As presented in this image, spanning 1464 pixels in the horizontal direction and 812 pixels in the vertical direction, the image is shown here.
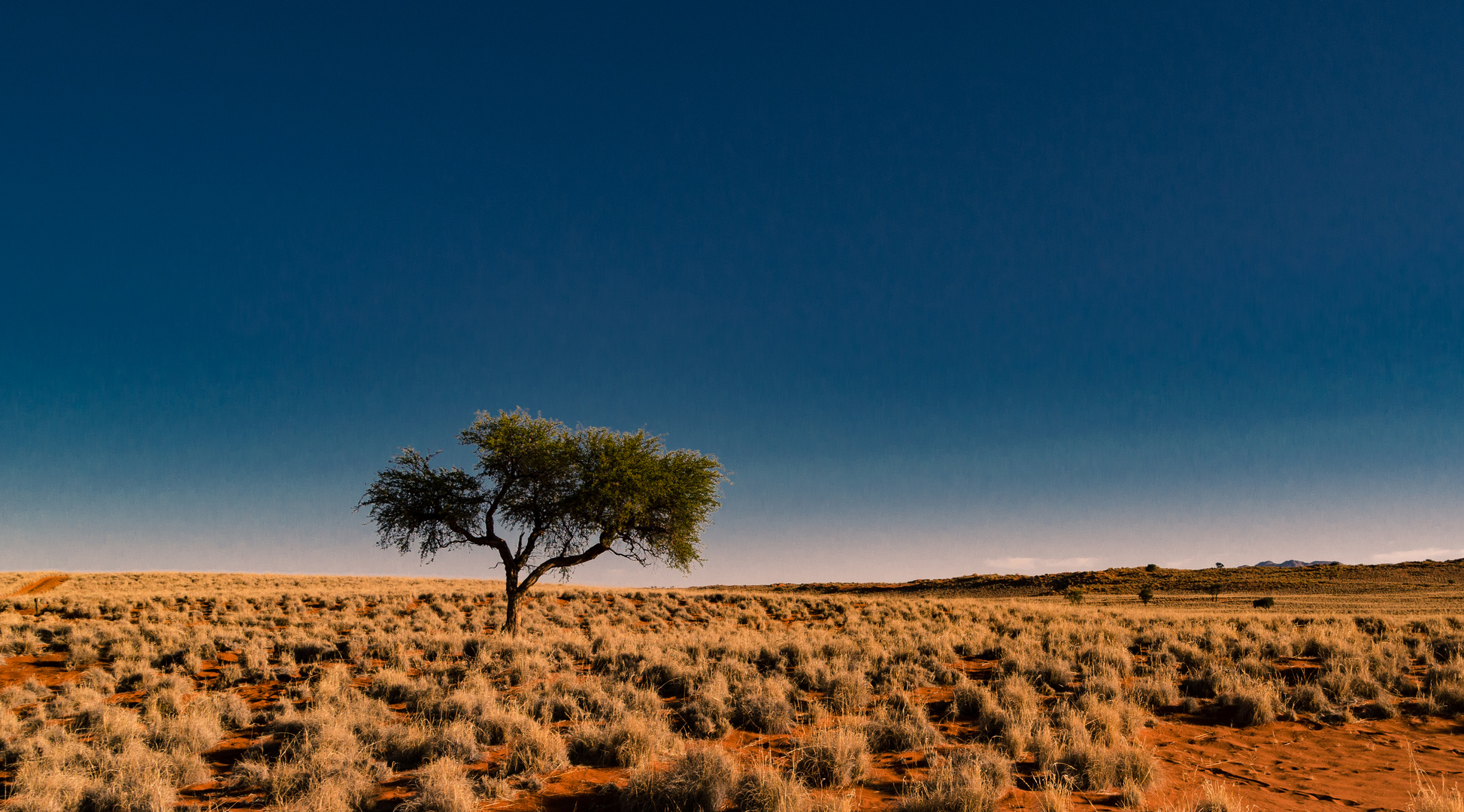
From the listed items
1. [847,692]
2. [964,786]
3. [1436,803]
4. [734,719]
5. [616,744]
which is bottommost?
[734,719]

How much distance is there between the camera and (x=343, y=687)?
13.6 metres

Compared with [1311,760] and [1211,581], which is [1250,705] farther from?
[1211,581]

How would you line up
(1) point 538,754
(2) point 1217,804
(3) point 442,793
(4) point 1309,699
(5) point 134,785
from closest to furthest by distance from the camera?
1. (2) point 1217,804
2. (3) point 442,793
3. (5) point 134,785
4. (1) point 538,754
5. (4) point 1309,699

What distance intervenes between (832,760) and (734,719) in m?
3.38

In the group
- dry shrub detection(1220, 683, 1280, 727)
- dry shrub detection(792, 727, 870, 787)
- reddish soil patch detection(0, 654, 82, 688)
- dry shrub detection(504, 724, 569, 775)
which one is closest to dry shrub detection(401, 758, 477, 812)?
dry shrub detection(504, 724, 569, 775)

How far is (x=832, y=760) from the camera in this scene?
8.45m

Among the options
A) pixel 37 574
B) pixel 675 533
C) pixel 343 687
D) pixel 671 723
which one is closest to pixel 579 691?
pixel 671 723

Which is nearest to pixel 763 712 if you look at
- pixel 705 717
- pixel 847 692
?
pixel 705 717

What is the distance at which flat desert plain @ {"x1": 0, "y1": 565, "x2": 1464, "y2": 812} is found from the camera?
302 inches

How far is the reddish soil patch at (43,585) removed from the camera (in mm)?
57781

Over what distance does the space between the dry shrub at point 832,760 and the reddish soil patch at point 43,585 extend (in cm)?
7723

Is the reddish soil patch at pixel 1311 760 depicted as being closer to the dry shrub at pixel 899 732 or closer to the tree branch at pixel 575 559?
the dry shrub at pixel 899 732

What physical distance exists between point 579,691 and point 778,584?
87.8 meters

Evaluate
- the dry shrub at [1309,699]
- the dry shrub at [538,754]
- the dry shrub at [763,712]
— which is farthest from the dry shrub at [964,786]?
the dry shrub at [1309,699]
